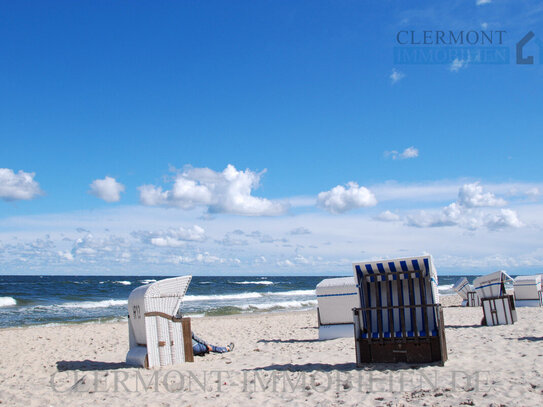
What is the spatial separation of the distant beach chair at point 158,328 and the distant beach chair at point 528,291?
17.4m

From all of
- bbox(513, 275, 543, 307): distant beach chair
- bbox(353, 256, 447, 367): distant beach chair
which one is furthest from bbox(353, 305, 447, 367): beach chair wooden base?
bbox(513, 275, 543, 307): distant beach chair

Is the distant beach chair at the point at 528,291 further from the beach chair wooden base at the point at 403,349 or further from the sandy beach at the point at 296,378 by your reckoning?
the beach chair wooden base at the point at 403,349

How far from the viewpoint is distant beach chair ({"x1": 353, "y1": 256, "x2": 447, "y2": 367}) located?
7531 millimetres

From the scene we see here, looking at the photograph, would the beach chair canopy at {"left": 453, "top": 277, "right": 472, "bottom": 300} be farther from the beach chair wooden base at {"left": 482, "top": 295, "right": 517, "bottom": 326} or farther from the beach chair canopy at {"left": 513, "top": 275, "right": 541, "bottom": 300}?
the beach chair wooden base at {"left": 482, "top": 295, "right": 517, "bottom": 326}

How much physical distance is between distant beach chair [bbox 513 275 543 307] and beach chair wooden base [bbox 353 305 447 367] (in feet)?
52.7

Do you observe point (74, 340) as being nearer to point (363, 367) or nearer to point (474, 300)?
point (363, 367)

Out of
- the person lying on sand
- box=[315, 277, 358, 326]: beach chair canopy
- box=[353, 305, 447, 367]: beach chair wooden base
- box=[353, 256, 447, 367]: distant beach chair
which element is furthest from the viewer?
box=[315, 277, 358, 326]: beach chair canopy

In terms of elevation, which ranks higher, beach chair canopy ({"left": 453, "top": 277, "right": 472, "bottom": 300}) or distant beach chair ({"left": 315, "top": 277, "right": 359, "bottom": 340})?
distant beach chair ({"left": 315, "top": 277, "right": 359, "bottom": 340})

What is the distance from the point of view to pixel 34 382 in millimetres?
7840

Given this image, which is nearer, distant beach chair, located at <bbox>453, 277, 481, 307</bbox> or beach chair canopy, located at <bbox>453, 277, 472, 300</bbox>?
distant beach chair, located at <bbox>453, 277, 481, 307</bbox>

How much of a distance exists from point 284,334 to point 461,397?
31.3ft

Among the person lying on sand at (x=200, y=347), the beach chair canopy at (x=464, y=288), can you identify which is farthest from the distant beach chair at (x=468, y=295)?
the person lying on sand at (x=200, y=347)

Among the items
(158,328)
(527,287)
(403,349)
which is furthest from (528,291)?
(158,328)

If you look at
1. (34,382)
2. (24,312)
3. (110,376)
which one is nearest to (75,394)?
(110,376)
